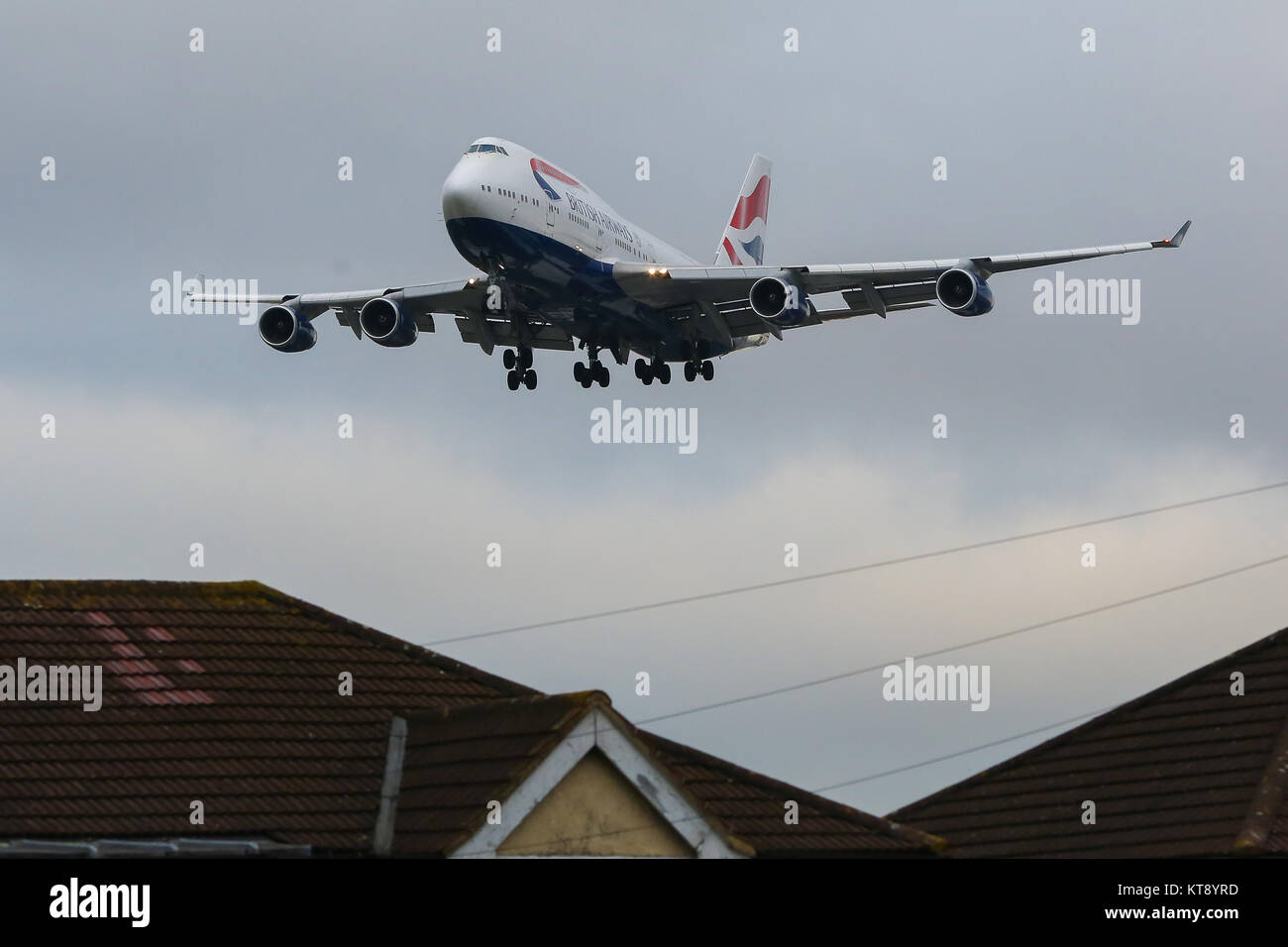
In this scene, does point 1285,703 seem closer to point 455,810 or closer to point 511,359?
point 455,810

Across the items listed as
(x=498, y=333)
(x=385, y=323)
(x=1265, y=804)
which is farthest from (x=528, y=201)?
(x=1265, y=804)

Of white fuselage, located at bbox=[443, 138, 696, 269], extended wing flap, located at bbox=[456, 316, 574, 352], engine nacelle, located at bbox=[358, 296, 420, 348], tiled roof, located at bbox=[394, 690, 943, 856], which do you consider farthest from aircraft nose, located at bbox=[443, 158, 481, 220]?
tiled roof, located at bbox=[394, 690, 943, 856]

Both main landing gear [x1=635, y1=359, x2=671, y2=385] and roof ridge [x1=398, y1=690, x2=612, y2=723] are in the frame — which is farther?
main landing gear [x1=635, y1=359, x2=671, y2=385]

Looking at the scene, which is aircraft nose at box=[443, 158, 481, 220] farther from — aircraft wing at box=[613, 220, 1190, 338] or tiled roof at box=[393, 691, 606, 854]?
tiled roof at box=[393, 691, 606, 854]

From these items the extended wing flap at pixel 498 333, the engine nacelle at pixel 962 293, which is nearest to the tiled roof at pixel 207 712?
the engine nacelle at pixel 962 293

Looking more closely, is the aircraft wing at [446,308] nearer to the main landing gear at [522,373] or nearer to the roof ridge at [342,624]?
the main landing gear at [522,373]

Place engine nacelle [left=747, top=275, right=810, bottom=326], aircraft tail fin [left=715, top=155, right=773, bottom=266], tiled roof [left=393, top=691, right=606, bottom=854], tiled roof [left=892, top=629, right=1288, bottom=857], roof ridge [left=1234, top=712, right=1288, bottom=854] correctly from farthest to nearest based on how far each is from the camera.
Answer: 1. aircraft tail fin [left=715, top=155, right=773, bottom=266]
2. engine nacelle [left=747, top=275, right=810, bottom=326]
3. tiled roof [left=892, top=629, right=1288, bottom=857]
4. roof ridge [left=1234, top=712, right=1288, bottom=854]
5. tiled roof [left=393, top=691, right=606, bottom=854]

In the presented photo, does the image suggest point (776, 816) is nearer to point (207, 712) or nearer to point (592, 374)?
point (207, 712)

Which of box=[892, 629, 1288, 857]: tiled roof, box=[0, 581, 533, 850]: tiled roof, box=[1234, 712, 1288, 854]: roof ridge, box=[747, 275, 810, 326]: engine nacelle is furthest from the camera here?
box=[747, 275, 810, 326]: engine nacelle
